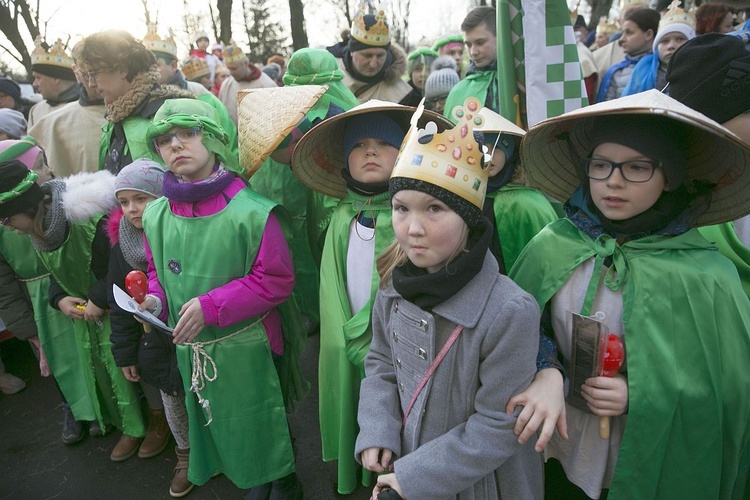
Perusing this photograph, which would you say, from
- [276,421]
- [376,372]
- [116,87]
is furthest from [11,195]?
[376,372]

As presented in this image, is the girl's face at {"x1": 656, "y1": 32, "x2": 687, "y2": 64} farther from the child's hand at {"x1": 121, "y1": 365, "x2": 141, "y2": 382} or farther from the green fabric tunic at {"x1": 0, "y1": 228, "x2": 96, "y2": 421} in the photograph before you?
the green fabric tunic at {"x1": 0, "y1": 228, "x2": 96, "y2": 421}

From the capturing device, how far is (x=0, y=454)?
11.3 feet

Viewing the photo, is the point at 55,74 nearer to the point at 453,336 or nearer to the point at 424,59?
the point at 424,59

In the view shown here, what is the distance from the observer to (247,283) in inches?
86.6

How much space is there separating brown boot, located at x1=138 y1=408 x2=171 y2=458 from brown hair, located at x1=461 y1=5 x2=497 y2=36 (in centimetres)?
370

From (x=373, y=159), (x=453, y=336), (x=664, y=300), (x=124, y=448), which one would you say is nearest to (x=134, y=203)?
(x=373, y=159)

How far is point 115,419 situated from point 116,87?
7.75ft

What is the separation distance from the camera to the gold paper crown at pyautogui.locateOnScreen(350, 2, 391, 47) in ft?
13.5

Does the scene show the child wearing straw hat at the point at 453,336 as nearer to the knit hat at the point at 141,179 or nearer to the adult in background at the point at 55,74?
the knit hat at the point at 141,179

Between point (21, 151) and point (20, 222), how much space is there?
519 mm

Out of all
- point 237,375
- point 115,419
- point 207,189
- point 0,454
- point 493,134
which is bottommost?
point 0,454

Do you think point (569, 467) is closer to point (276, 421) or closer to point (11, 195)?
point (276, 421)

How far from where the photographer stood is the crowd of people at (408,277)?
4.68ft

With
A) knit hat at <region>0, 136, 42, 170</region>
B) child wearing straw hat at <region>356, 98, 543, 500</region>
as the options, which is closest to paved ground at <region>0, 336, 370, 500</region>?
child wearing straw hat at <region>356, 98, 543, 500</region>
